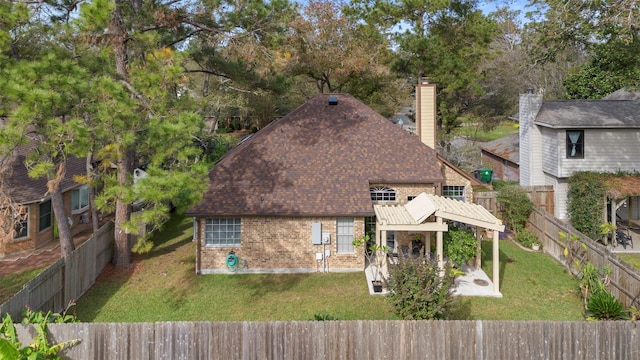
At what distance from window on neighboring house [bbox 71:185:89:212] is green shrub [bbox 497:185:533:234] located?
1967 centimetres

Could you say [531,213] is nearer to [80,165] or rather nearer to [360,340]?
[360,340]

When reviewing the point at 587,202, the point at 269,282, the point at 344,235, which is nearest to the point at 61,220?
the point at 269,282

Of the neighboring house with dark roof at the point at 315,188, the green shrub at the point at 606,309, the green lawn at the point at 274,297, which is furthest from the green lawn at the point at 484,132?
the green shrub at the point at 606,309

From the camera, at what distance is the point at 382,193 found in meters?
18.0

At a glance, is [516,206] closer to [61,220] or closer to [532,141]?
[532,141]

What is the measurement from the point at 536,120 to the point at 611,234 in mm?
6864

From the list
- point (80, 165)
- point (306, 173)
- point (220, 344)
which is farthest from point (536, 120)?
point (80, 165)

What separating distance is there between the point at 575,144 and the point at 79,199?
77.3ft

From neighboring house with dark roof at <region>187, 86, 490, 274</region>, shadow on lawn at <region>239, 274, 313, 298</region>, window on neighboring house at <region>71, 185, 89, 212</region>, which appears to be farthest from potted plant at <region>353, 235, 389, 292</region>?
window on neighboring house at <region>71, 185, 89, 212</region>

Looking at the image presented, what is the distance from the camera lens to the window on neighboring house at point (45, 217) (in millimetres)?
19369

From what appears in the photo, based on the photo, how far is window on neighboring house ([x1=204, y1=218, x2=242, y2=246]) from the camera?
1622cm

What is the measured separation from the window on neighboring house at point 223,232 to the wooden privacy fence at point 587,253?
11.1 m

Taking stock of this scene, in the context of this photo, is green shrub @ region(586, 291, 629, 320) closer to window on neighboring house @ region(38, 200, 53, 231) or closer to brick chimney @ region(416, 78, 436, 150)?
brick chimney @ region(416, 78, 436, 150)

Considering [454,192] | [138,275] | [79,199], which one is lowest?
[138,275]
